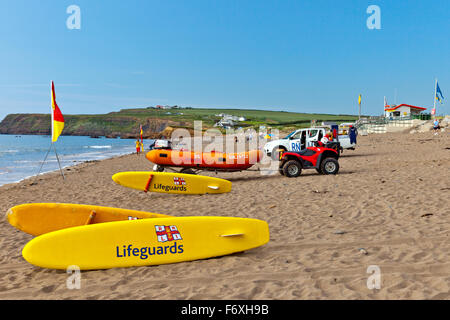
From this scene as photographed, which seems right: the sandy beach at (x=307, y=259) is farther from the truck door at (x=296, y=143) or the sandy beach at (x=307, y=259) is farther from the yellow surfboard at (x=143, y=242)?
the truck door at (x=296, y=143)

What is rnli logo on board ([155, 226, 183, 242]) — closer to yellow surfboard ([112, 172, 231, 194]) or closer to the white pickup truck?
yellow surfboard ([112, 172, 231, 194])

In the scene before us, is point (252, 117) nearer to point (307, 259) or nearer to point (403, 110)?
point (403, 110)

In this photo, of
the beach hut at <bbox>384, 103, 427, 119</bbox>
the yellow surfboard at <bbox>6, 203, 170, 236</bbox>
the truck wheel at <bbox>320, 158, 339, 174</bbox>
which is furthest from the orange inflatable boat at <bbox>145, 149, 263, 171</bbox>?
the beach hut at <bbox>384, 103, 427, 119</bbox>

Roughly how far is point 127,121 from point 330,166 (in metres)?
130

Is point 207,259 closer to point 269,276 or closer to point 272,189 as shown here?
point 269,276

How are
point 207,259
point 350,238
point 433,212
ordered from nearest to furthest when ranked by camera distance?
point 207,259 < point 350,238 < point 433,212

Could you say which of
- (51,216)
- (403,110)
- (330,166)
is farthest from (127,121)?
(51,216)

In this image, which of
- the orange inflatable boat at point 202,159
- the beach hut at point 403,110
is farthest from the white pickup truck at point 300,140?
the beach hut at point 403,110

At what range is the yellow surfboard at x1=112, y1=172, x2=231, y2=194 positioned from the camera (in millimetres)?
9664

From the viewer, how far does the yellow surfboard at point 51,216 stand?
475 cm
